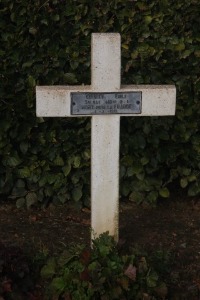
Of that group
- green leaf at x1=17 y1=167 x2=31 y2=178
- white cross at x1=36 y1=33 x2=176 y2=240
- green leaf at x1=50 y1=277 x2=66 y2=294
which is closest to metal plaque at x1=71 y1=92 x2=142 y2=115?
white cross at x1=36 y1=33 x2=176 y2=240

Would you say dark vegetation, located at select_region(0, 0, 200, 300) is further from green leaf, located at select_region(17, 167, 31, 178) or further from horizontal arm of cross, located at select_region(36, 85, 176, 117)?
horizontal arm of cross, located at select_region(36, 85, 176, 117)

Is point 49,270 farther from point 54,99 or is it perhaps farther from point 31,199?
point 31,199

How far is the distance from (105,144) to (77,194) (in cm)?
129

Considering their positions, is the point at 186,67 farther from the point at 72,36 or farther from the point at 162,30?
the point at 72,36

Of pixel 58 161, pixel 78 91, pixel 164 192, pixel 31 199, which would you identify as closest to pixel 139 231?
pixel 164 192

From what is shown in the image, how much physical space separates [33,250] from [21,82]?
127 cm

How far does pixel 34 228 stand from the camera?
18.0 feet

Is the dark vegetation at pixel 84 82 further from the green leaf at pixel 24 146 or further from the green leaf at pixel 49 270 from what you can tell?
the green leaf at pixel 49 270

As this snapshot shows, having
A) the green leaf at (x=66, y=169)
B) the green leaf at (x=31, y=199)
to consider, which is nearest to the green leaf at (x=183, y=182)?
the green leaf at (x=66, y=169)

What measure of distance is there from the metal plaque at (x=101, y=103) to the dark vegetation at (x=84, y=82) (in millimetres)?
943

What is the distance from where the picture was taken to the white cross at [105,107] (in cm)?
441

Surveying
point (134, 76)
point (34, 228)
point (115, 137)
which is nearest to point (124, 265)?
point (115, 137)

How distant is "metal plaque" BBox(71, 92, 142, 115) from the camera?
4461mm

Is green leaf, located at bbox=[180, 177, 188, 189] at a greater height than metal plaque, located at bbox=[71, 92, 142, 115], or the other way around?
metal plaque, located at bbox=[71, 92, 142, 115]
